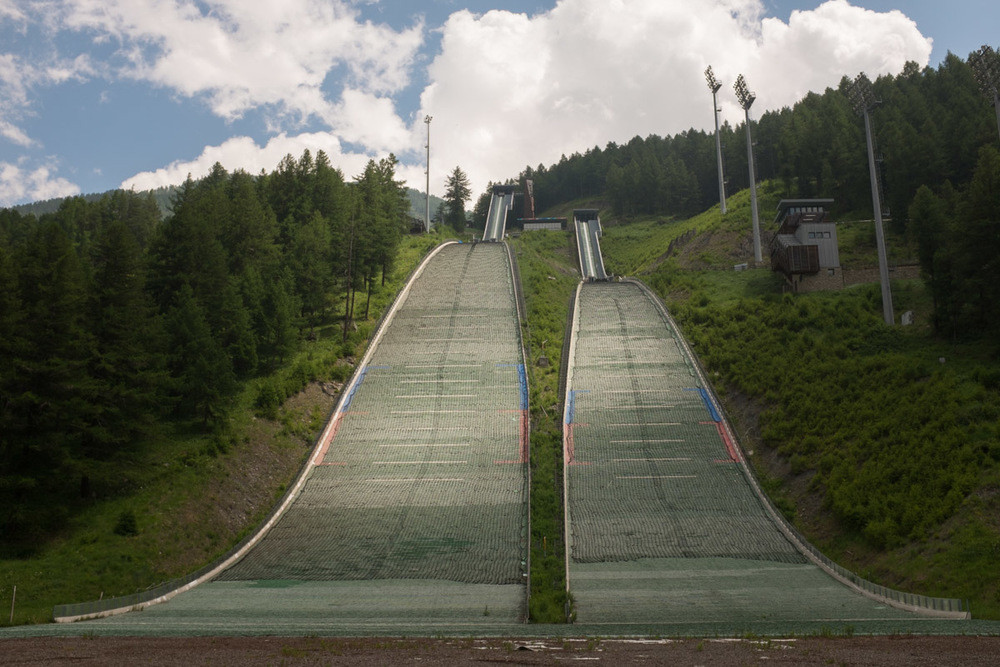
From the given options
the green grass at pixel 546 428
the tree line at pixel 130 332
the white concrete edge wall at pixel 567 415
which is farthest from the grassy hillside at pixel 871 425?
the tree line at pixel 130 332

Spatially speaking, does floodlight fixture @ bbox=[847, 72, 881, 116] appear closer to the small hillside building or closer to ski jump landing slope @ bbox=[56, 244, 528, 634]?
the small hillside building

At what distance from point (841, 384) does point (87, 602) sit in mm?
25904

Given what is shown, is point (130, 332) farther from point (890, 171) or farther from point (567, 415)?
point (890, 171)

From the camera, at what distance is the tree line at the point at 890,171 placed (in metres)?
28.3

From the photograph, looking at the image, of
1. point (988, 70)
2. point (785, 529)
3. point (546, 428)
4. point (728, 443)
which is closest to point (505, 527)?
point (546, 428)

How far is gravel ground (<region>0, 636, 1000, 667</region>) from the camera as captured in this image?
451 inches

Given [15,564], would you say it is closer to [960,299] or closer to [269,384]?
[269,384]

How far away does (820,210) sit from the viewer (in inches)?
1812

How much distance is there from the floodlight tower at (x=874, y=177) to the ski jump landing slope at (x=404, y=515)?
17502 mm

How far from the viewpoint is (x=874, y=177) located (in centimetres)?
3512

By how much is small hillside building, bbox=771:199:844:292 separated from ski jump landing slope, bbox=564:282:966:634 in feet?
31.8

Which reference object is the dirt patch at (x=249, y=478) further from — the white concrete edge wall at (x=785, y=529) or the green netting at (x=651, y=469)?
the white concrete edge wall at (x=785, y=529)

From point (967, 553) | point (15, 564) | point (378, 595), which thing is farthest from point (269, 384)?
point (967, 553)

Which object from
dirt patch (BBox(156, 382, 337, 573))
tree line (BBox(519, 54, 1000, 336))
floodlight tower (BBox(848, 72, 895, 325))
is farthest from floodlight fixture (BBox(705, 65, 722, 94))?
dirt patch (BBox(156, 382, 337, 573))
